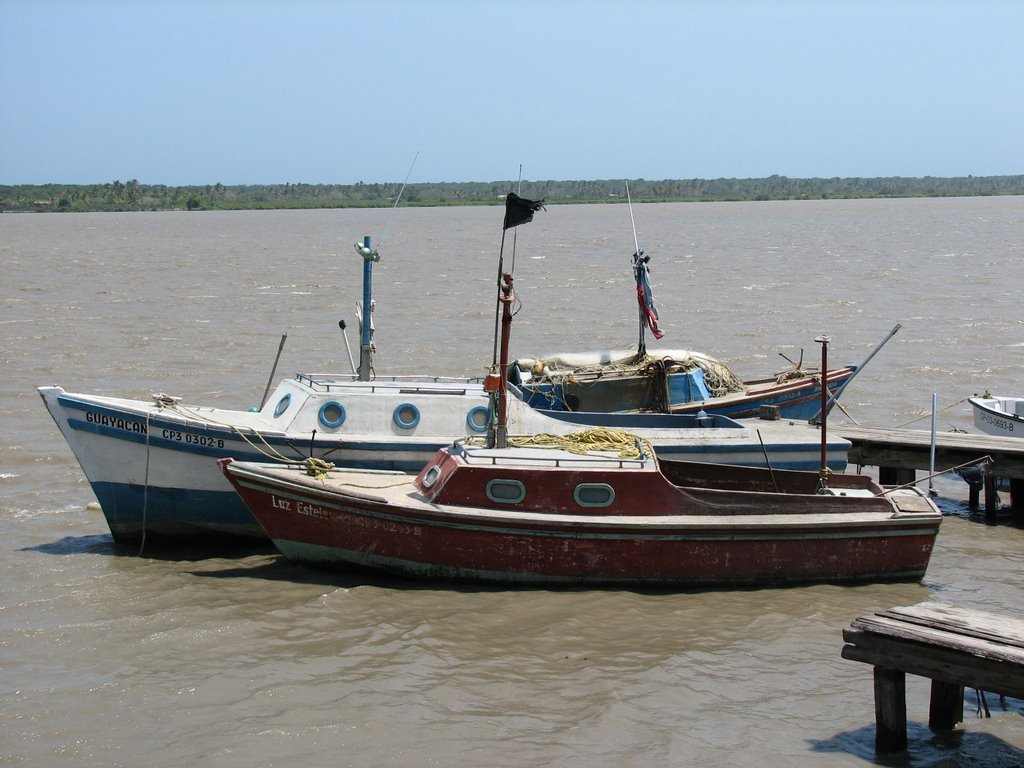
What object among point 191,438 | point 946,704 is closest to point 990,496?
point 946,704

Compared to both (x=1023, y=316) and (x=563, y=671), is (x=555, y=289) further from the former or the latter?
(x=563, y=671)

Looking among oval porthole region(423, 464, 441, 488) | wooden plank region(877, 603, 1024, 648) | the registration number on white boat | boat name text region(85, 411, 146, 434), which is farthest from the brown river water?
boat name text region(85, 411, 146, 434)

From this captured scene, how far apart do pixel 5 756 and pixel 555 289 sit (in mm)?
Result: 40135

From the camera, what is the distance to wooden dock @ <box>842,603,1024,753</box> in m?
8.71

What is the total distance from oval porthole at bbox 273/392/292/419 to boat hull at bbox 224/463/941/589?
2264mm

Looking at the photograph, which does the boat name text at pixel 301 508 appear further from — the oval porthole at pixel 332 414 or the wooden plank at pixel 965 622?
the wooden plank at pixel 965 622

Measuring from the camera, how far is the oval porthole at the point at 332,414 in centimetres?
1487

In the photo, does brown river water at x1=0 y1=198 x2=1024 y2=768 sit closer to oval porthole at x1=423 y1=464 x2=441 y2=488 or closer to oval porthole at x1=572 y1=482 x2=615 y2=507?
oval porthole at x1=572 y1=482 x2=615 y2=507

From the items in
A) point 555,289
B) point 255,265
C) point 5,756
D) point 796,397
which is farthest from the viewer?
point 255,265

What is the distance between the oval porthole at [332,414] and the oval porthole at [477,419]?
5.31 ft

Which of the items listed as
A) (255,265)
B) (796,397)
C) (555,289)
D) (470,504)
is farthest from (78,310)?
(470,504)

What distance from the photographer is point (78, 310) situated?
39.5m

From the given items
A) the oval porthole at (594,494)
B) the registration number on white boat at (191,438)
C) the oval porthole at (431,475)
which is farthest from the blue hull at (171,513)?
the oval porthole at (594,494)

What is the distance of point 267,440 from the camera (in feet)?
47.7
